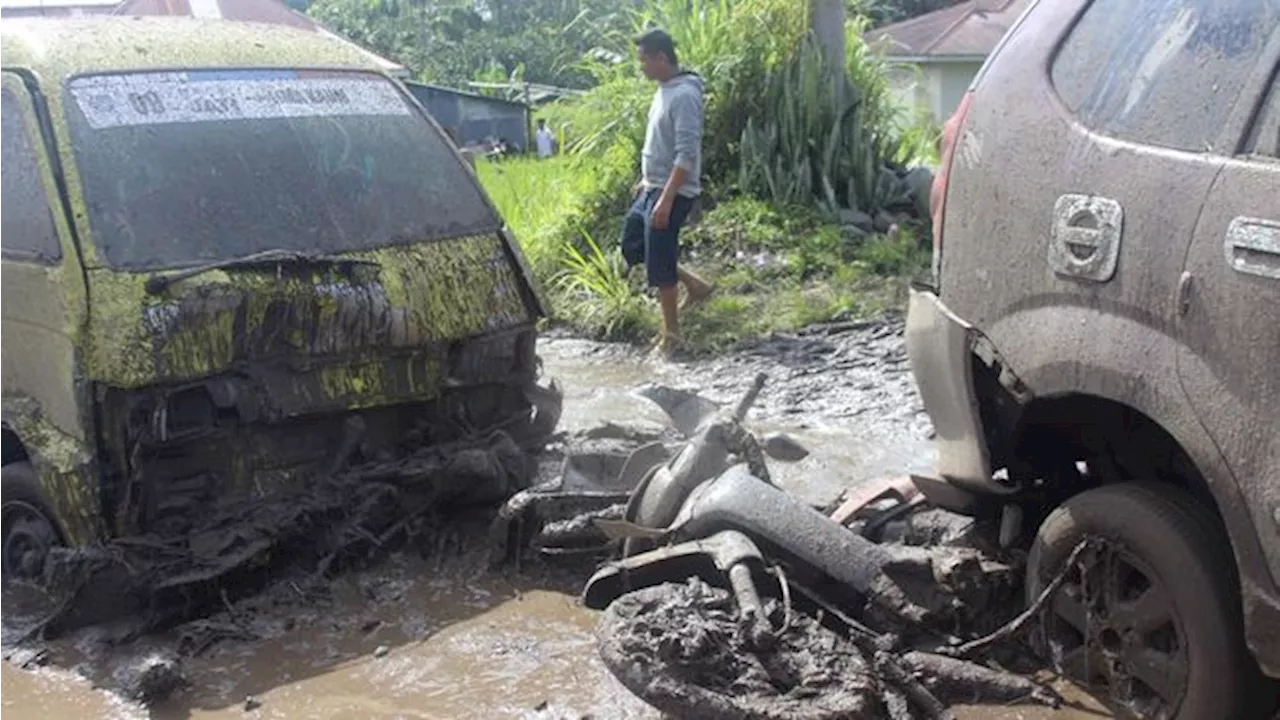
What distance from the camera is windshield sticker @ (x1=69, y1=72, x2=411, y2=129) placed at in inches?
199

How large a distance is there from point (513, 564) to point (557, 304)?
500 centimetres

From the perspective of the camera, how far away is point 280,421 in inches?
197

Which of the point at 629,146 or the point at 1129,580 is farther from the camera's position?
the point at 629,146

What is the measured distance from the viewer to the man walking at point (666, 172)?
846cm

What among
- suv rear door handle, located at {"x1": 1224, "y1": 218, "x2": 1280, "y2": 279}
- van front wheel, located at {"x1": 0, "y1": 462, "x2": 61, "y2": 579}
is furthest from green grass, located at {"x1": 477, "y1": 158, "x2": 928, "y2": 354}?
suv rear door handle, located at {"x1": 1224, "y1": 218, "x2": 1280, "y2": 279}

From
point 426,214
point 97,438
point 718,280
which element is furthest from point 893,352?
point 97,438

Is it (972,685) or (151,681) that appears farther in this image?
(151,681)

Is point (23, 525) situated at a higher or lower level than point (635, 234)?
lower

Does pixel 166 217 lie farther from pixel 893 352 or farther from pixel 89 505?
pixel 893 352

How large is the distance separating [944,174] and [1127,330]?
859 mm

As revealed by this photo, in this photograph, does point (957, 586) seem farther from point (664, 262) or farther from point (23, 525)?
point (664, 262)

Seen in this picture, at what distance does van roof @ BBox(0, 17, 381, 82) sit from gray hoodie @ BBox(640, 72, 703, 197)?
2802mm

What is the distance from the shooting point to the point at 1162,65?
11.5 ft

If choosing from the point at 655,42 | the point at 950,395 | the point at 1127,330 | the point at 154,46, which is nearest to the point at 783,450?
the point at 950,395
